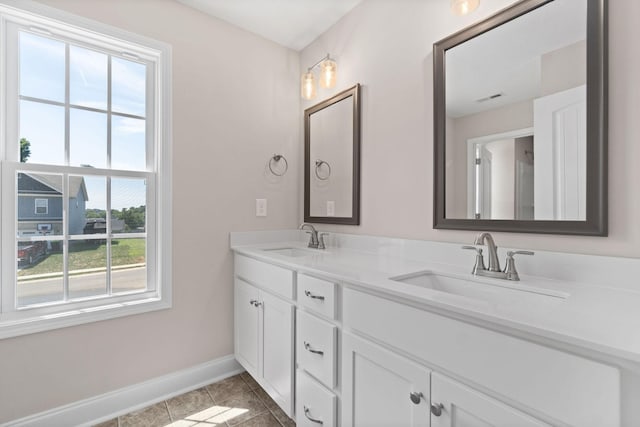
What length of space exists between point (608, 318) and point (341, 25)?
82.0 inches

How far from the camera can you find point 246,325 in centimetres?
188

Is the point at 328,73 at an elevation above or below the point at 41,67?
above

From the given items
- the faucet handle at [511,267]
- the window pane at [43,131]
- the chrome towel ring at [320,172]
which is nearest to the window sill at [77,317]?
the window pane at [43,131]

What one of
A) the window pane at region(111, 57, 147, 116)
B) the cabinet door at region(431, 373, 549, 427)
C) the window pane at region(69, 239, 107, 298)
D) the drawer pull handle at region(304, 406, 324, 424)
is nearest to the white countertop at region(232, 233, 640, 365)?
the cabinet door at region(431, 373, 549, 427)

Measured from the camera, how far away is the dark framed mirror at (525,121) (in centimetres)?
102

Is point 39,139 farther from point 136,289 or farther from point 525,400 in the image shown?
point 525,400

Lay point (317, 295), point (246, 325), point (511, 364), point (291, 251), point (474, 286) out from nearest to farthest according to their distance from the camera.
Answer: point (511, 364)
point (474, 286)
point (317, 295)
point (246, 325)
point (291, 251)

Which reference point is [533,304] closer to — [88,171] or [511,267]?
[511,267]

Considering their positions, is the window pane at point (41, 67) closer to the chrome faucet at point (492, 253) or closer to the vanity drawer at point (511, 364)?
the vanity drawer at point (511, 364)

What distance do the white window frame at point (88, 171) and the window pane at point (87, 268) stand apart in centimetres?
5

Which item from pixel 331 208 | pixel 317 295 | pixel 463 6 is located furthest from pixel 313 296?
pixel 463 6

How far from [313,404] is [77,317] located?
130 cm

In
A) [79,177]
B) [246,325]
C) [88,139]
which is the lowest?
[246,325]

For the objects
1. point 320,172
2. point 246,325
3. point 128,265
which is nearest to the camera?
point 128,265
